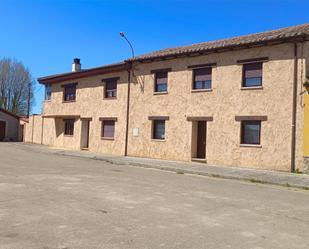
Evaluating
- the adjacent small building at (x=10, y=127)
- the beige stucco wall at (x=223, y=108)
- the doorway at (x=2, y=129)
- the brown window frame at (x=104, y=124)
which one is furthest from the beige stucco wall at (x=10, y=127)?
the beige stucco wall at (x=223, y=108)

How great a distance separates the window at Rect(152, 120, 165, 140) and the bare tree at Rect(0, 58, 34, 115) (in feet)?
126

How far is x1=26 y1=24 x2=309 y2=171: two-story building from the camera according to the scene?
1658 cm

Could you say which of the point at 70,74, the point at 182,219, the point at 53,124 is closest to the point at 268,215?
the point at 182,219

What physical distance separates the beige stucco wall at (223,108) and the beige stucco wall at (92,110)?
113cm

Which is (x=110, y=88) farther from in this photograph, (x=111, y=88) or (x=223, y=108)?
(x=223, y=108)

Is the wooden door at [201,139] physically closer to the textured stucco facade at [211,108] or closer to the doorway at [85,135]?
the textured stucco facade at [211,108]

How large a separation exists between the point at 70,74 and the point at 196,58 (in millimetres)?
12494

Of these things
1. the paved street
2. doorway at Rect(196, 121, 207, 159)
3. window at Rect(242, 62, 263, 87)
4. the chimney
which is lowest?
the paved street

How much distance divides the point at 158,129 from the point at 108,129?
4.76 metres

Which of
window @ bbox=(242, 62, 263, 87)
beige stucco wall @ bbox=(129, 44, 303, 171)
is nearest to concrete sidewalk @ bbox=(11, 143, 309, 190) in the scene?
beige stucco wall @ bbox=(129, 44, 303, 171)

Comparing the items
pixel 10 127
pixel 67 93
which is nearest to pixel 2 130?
pixel 10 127

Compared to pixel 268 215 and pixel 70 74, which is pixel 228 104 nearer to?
pixel 268 215

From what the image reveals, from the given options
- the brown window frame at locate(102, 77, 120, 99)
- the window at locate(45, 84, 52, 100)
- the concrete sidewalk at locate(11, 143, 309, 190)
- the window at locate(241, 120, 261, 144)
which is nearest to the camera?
the concrete sidewalk at locate(11, 143, 309, 190)

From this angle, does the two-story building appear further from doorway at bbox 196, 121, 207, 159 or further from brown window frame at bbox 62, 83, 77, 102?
brown window frame at bbox 62, 83, 77, 102
